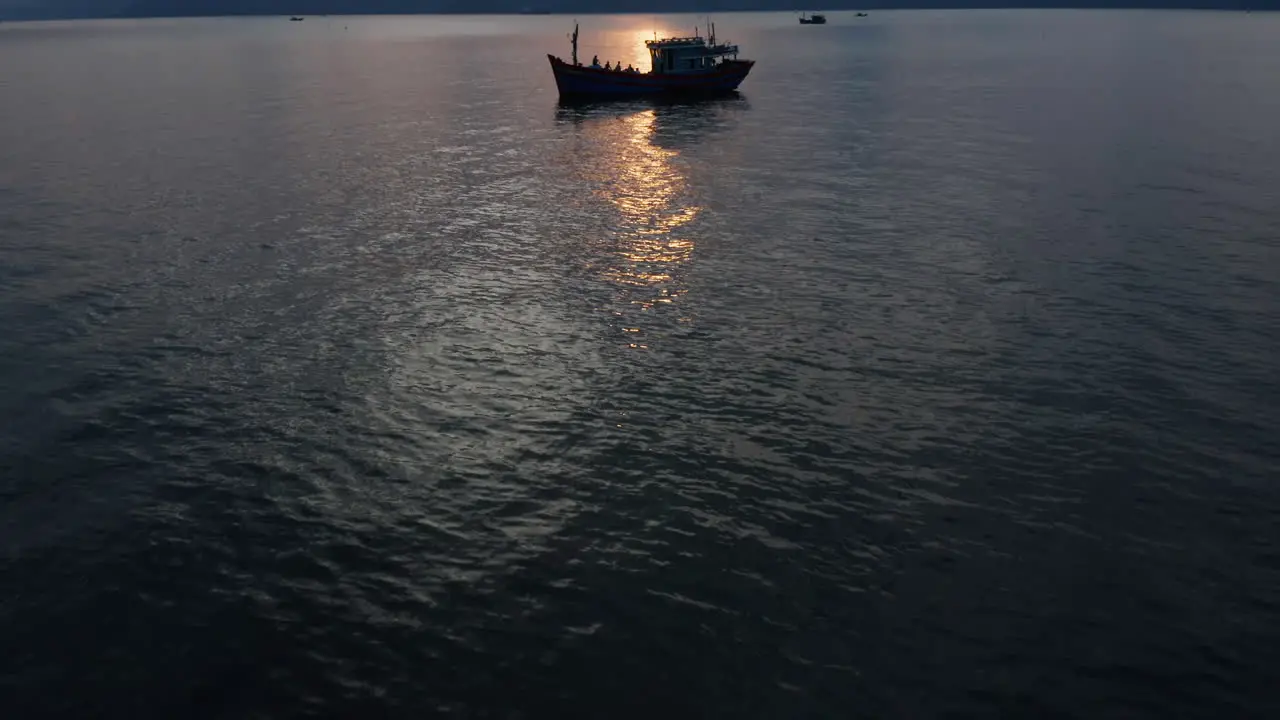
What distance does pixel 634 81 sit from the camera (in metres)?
124

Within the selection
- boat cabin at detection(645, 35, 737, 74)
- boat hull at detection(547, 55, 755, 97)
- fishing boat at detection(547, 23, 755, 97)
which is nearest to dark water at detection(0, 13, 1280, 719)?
boat hull at detection(547, 55, 755, 97)

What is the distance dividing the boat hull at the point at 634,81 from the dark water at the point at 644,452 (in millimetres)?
60187

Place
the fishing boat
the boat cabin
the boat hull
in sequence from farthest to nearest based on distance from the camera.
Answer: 1. the boat cabin
2. the fishing boat
3. the boat hull

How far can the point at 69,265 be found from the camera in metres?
49.4

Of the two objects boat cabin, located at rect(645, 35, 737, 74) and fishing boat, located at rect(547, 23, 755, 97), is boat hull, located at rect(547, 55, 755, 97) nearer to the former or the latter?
fishing boat, located at rect(547, 23, 755, 97)

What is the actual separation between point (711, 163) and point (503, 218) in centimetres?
2611

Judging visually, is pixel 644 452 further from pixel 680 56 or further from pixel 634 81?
pixel 680 56

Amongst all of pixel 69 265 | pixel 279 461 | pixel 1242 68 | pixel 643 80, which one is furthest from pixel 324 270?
pixel 1242 68

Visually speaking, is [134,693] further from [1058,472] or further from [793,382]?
[1058,472]

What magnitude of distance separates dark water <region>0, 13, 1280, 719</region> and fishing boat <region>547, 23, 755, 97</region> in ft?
200

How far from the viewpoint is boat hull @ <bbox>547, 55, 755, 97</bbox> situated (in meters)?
122

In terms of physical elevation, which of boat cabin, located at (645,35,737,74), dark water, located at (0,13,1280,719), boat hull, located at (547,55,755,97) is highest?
boat cabin, located at (645,35,737,74)

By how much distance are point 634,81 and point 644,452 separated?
10354cm

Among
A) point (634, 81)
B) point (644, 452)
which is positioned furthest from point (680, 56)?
point (644, 452)
